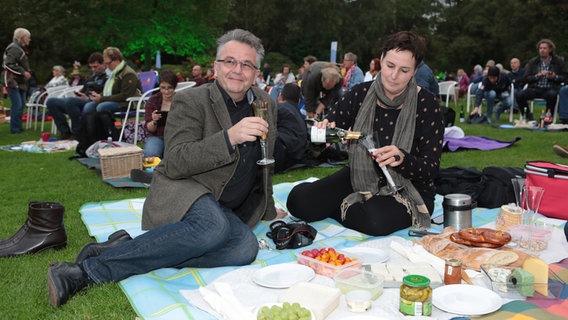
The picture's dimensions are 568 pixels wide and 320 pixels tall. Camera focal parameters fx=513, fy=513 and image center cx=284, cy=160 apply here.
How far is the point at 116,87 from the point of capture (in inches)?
356

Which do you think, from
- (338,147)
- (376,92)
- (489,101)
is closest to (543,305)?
(376,92)

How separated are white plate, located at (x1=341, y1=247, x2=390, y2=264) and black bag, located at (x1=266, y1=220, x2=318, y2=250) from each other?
0.45 m

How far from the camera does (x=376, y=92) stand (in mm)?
3932

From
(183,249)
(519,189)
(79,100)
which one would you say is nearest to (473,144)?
(519,189)

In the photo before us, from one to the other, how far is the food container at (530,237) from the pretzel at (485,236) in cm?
16

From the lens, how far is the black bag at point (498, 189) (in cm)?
470

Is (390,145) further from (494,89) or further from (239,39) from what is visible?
(494,89)

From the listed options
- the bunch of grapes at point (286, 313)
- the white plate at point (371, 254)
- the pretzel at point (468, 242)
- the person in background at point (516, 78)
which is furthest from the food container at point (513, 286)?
the person in background at point (516, 78)

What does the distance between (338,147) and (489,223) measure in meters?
3.49

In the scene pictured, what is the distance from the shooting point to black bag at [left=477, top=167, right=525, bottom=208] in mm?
4703

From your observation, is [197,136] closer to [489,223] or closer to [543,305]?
[543,305]

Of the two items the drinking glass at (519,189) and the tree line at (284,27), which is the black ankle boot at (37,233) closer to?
the drinking glass at (519,189)

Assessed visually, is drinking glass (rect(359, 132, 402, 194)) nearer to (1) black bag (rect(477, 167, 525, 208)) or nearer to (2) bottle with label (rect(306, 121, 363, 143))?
(2) bottle with label (rect(306, 121, 363, 143))

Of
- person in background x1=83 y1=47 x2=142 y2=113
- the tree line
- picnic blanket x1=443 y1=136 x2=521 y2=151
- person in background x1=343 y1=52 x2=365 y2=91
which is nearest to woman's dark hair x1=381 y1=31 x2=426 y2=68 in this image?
picnic blanket x1=443 y1=136 x2=521 y2=151
